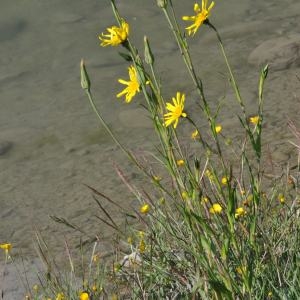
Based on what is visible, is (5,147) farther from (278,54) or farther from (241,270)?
(241,270)

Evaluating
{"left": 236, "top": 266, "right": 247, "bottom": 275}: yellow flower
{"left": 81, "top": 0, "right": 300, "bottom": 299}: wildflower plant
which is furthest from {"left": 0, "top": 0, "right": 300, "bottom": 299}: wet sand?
{"left": 236, "top": 266, "right": 247, "bottom": 275}: yellow flower

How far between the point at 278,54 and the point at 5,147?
2034mm

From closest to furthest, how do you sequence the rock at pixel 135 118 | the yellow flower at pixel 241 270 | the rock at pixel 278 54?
the yellow flower at pixel 241 270 < the rock at pixel 135 118 < the rock at pixel 278 54

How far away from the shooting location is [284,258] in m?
3.00

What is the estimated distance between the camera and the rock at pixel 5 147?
220 inches

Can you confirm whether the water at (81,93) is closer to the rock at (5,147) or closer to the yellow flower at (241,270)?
the rock at (5,147)

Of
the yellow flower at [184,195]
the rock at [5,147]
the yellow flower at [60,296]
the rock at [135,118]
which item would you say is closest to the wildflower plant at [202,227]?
the yellow flower at [184,195]

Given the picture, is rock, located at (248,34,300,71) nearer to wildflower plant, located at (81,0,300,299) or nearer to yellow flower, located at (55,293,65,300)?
wildflower plant, located at (81,0,300,299)

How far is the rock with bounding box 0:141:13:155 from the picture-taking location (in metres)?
5.60

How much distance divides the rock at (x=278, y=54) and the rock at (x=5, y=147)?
185 cm

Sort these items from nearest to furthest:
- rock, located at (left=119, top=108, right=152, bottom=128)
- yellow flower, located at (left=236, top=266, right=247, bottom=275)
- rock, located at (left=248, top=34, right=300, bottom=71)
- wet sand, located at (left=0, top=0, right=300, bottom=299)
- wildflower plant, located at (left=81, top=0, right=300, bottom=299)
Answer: wildflower plant, located at (left=81, top=0, right=300, bottom=299)
yellow flower, located at (left=236, top=266, right=247, bottom=275)
wet sand, located at (left=0, top=0, right=300, bottom=299)
rock, located at (left=119, top=108, right=152, bottom=128)
rock, located at (left=248, top=34, right=300, bottom=71)

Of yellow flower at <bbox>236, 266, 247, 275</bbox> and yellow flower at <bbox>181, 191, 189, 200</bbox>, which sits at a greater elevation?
yellow flower at <bbox>181, 191, 189, 200</bbox>

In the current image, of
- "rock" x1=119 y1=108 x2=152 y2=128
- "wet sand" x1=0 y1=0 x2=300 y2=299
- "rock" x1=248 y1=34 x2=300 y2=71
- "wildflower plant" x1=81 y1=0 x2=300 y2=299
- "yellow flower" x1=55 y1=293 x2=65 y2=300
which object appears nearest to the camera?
"wildflower plant" x1=81 y1=0 x2=300 y2=299

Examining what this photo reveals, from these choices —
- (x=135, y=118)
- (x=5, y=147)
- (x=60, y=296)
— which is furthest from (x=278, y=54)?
(x=60, y=296)
